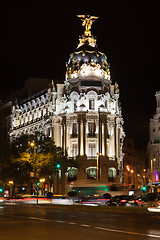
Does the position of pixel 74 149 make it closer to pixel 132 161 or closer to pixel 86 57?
pixel 86 57

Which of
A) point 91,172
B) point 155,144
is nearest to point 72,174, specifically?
point 91,172

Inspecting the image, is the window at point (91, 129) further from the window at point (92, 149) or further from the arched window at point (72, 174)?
the arched window at point (72, 174)

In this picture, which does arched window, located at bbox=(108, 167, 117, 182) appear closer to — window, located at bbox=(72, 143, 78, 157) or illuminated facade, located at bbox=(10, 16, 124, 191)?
illuminated facade, located at bbox=(10, 16, 124, 191)

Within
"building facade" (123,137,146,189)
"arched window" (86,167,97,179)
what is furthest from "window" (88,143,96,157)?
"building facade" (123,137,146,189)

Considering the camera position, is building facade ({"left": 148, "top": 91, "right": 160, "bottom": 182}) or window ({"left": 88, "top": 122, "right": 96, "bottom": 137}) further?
window ({"left": 88, "top": 122, "right": 96, "bottom": 137})

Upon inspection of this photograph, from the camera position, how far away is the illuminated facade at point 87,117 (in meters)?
93.2

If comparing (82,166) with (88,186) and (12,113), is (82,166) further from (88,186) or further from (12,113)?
(12,113)

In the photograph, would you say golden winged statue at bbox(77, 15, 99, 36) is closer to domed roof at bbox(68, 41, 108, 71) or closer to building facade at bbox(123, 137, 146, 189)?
domed roof at bbox(68, 41, 108, 71)

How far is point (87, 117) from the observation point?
94188mm

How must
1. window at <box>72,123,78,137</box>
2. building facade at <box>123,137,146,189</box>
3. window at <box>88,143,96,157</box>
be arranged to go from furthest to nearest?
building facade at <box>123,137,146,189</box>
window at <box>72,123,78,137</box>
window at <box>88,143,96,157</box>

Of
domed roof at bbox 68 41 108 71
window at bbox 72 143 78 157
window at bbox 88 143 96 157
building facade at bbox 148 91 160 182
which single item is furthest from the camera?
domed roof at bbox 68 41 108 71

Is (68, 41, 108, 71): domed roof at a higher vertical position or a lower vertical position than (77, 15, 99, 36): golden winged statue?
lower

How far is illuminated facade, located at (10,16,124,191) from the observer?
93.2 metres

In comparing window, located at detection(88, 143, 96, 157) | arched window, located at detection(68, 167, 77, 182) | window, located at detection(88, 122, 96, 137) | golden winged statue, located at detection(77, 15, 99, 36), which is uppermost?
golden winged statue, located at detection(77, 15, 99, 36)
